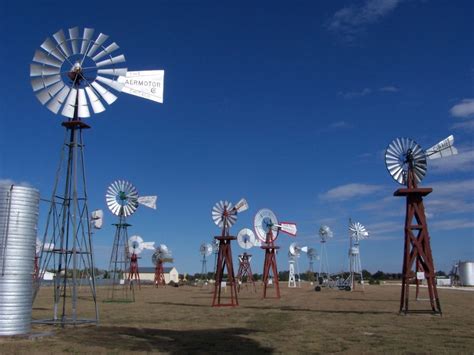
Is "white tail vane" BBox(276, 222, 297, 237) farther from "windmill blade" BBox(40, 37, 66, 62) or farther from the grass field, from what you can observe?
"windmill blade" BBox(40, 37, 66, 62)

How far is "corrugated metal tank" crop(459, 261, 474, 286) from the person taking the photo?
9494cm

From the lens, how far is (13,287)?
1559 centimetres

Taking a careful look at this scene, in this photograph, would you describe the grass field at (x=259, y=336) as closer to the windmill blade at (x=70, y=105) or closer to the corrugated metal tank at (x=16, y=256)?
the corrugated metal tank at (x=16, y=256)

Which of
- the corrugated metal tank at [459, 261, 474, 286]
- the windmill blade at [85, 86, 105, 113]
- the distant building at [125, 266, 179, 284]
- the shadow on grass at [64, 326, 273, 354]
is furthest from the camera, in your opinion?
the distant building at [125, 266, 179, 284]

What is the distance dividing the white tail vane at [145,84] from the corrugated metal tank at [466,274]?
93300 millimetres

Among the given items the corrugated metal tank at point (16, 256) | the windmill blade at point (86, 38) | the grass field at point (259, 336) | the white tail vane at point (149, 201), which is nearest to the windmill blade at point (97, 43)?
the windmill blade at point (86, 38)

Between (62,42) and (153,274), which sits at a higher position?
(62,42)

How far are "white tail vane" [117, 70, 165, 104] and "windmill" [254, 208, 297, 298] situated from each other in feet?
87.6

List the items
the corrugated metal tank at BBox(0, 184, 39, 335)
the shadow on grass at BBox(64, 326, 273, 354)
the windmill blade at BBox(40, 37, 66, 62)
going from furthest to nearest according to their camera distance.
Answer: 1. the windmill blade at BBox(40, 37, 66, 62)
2. the corrugated metal tank at BBox(0, 184, 39, 335)
3. the shadow on grass at BBox(64, 326, 273, 354)

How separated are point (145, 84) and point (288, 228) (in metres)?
30.2

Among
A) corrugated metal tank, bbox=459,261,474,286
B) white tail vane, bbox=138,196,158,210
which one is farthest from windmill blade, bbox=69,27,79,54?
corrugated metal tank, bbox=459,261,474,286

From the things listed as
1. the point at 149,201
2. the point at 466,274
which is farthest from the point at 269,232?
the point at 466,274

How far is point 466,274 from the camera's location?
95.8 m

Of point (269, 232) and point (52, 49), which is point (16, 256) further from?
point (269, 232)
